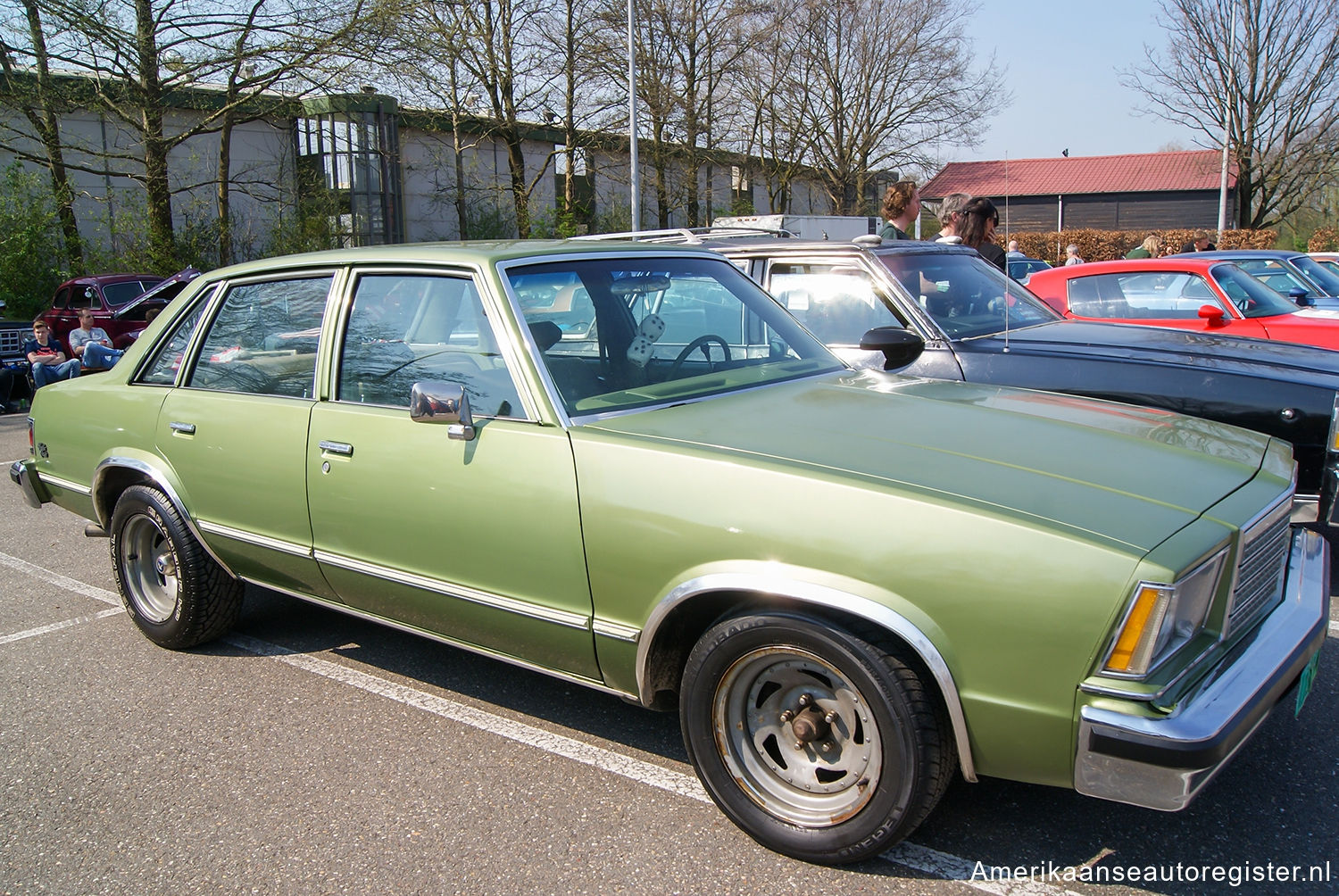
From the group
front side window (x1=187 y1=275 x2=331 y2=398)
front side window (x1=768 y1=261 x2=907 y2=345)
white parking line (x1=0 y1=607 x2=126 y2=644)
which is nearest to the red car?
front side window (x1=768 y1=261 x2=907 y2=345)

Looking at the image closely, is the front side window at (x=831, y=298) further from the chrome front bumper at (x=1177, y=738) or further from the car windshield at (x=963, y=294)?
the chrome front bumper at (x=1177, y=738)

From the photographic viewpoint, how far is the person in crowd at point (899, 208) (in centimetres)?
712

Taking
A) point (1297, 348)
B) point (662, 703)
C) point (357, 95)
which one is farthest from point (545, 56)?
point (662, 703)

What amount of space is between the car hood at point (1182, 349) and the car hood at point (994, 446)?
5.47 ft

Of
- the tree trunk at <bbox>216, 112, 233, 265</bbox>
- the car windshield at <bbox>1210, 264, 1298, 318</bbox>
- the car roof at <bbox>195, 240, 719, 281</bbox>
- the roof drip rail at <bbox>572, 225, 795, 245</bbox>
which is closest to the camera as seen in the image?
the car roof at <bbox>195, 240, 719, 281</bbox>

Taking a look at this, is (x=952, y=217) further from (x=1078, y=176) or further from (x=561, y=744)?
(x=1078, y=176)

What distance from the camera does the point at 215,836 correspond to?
2.84m

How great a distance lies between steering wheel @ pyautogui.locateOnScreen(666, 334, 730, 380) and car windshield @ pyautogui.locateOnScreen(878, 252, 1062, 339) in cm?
210

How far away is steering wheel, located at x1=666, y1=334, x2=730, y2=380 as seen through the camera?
337 centimetres

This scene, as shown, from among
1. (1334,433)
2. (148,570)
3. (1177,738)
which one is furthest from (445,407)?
(1334,433)

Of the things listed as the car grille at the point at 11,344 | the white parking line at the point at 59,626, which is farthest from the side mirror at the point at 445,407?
the car grille at the point at 11,344

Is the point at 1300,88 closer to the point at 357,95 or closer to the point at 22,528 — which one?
the point at 357,95

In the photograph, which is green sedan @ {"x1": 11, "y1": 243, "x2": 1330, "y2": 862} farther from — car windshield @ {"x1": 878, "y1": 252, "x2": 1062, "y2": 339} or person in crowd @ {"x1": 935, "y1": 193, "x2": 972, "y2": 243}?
person in crowd @ {"x1": 935, "y1": 193, "x2": 972, "y2": 243}

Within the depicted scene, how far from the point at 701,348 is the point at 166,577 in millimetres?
2610
